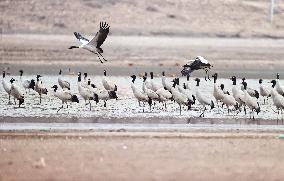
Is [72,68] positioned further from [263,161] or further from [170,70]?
[263,161]

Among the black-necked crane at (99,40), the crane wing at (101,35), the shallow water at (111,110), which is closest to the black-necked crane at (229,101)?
the shallow water at (111,110)

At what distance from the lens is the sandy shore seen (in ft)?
51.1

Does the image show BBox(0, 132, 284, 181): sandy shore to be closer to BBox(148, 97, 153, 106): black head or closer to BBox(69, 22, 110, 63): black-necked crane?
BBox(69, 22, 110, 63): black-necked crane

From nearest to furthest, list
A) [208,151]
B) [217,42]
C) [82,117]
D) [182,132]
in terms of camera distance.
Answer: [208,151]
[182,132]
[82,117]
[217,42]

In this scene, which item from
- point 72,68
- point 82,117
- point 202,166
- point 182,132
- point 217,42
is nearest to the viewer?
point 202,166

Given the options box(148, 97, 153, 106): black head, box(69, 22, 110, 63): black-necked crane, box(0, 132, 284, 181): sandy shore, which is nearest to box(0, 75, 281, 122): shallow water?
box(148, 97, 153, 106): black head

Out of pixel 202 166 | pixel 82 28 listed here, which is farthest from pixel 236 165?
pixel 82 28

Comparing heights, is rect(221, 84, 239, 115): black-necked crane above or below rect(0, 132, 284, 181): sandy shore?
above

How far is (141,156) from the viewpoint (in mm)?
17297

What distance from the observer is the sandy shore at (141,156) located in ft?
51.1

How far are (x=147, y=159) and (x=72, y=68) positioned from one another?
22.1 m

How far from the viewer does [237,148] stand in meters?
18.4

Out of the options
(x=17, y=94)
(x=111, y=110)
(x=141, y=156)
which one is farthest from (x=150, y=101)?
(x=141, y=156)

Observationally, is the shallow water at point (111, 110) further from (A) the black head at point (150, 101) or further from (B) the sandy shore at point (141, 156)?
(B) the sandy shore at point (141, 156)
